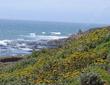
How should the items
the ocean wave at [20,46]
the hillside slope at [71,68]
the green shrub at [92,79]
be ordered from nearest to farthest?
the green shrub at [92,79], the hillside slope at [71,68], the ocean wave at [20,46]

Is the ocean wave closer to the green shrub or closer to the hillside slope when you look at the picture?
the hillside slope

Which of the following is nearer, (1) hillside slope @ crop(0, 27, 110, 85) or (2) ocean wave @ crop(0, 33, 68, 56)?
(1) hillside slope @ crop(0, 27, 110, 85)

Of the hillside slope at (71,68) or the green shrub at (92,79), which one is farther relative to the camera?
the hillside slope at (71,68)

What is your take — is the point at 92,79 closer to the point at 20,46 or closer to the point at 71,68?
the point at 71,68

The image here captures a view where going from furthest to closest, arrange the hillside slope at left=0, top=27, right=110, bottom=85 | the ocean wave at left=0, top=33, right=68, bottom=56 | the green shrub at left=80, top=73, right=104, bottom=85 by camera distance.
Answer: the ocean wave at left=0, top=33, right=68, bottom=56 → the hillside slope at left=0, top=27, right=110, bottom=85 → the green shrub at left=80, top=73, right=104, bottom=85

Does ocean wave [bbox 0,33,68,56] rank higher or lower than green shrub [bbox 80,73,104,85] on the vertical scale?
lower

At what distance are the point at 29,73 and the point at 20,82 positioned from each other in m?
2.30

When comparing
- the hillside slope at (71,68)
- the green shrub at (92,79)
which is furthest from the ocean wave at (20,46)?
the green shrub at (92,79)

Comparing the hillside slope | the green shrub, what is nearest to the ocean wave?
the hillside slope

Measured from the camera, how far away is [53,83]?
56.6 ft

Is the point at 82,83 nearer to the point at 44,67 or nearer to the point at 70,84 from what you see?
the point at 70,84

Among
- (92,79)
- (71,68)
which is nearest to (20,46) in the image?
(71,68)

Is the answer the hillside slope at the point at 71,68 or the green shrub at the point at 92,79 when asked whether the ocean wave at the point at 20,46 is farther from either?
the green shrub at the point at 92,79

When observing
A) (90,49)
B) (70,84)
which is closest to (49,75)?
(70,84)
